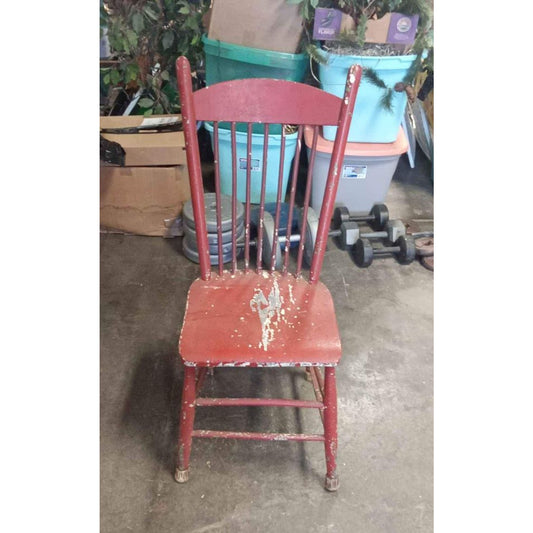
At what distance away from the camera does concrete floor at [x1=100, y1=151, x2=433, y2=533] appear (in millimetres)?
1260

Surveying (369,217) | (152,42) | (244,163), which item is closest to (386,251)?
(369,217)

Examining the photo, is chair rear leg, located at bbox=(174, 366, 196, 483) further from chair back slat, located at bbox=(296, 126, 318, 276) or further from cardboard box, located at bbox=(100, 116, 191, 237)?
cardboard box, located at bbox=(100, 116, 191, 237)

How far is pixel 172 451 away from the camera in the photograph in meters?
1.40

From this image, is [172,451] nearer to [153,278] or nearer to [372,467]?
[372,467]

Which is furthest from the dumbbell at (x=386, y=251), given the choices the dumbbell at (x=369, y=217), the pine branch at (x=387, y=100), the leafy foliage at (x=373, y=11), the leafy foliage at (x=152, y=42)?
the leafy foliage at (x=152, y=42)

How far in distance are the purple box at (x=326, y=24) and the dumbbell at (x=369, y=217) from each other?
2.63ft

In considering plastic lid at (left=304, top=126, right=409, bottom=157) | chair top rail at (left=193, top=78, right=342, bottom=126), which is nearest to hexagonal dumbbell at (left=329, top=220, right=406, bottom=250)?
plastic lid at (left=304, top=126, right=409, bottom=157)

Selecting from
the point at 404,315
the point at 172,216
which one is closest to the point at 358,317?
the point at 404,315

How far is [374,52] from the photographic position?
197 centimetres

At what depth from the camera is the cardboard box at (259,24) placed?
6.38 ft

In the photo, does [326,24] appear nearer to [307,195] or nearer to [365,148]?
[365,148]

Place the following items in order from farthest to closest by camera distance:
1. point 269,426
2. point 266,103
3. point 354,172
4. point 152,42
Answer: point 152,42 → point 354,172 → point 269,426 → point 266,103

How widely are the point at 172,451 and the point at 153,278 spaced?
0.87 meters

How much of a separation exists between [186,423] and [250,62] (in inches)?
62.9
